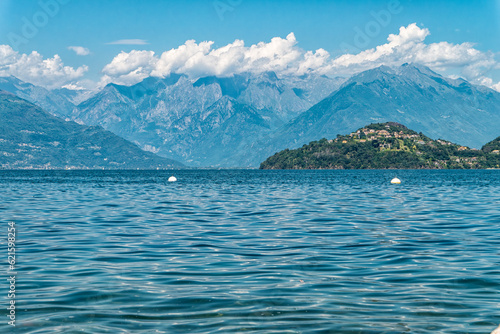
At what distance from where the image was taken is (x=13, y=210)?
56.4 m

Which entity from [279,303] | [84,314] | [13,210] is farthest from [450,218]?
[13,210]

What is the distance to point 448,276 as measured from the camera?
73.7 feet

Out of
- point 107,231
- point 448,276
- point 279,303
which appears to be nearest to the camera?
point 279,303

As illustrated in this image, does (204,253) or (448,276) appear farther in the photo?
(204,253)

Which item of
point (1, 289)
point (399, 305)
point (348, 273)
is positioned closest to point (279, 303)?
point (399, 305)

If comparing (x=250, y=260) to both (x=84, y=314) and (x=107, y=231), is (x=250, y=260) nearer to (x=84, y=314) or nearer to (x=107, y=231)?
(x=84, y=314)

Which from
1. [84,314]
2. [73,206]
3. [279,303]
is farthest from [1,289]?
[73,206]

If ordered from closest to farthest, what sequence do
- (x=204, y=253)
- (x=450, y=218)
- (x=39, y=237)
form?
(x=204, y=253), (x=39, y=237), (x=450, y=218)

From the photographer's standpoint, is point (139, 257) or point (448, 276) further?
point (139, 257)

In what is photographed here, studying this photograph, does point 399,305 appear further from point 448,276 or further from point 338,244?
point 338,244

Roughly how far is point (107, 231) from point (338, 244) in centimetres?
1641

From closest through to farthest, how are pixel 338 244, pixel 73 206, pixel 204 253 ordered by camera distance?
pixel 204 253 → pixel 338 244 → pixel 73 206

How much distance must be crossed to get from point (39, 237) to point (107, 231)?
4.90 meters

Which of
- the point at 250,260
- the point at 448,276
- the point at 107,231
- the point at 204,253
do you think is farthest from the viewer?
the point at 107,231
